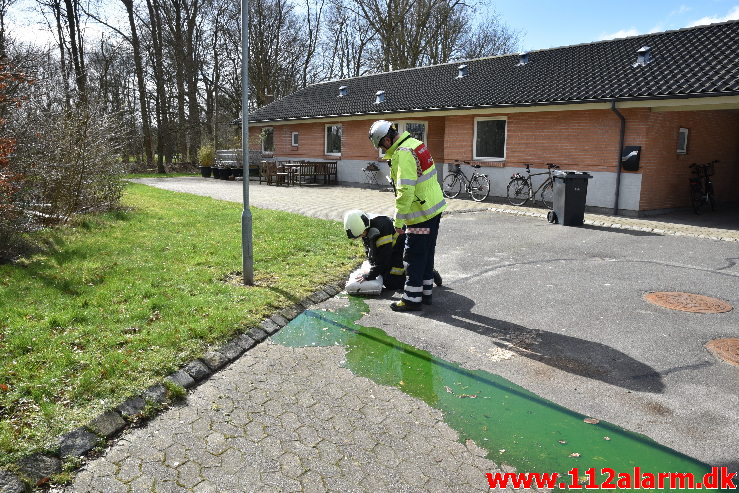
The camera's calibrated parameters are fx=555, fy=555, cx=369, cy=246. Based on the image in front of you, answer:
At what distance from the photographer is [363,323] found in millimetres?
5535

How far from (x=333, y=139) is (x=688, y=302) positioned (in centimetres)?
1985

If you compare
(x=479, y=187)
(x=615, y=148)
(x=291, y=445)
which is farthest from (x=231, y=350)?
(x=479, y=187)

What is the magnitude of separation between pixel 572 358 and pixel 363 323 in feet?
6.49

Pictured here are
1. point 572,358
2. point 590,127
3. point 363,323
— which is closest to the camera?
point 572,358

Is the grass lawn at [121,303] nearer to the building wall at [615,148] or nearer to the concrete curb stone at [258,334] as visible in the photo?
the concrete curb stone at [258,334]

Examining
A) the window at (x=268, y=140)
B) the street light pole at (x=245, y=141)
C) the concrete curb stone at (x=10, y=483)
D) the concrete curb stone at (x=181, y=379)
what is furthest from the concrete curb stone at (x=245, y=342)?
the window at (x=268, y=140)

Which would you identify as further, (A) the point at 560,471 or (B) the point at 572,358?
(B) the point at 572,358

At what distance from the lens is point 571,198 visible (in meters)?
12.2

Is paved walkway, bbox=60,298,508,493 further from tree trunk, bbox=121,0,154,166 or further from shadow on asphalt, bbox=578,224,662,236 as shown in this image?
tree trunk, bbox=121,0,154,166

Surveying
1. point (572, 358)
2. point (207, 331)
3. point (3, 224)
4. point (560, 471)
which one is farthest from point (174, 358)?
point (3, 224)

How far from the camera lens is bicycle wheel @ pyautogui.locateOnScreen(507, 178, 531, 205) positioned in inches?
634

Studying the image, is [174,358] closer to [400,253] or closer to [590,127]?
[400,253]

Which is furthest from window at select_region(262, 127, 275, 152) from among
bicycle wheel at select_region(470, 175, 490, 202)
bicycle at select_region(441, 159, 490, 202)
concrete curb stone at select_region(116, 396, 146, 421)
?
concrete curb stone at select_region(116, 396, 146, 421)

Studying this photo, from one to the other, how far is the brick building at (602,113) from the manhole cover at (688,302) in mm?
7440
